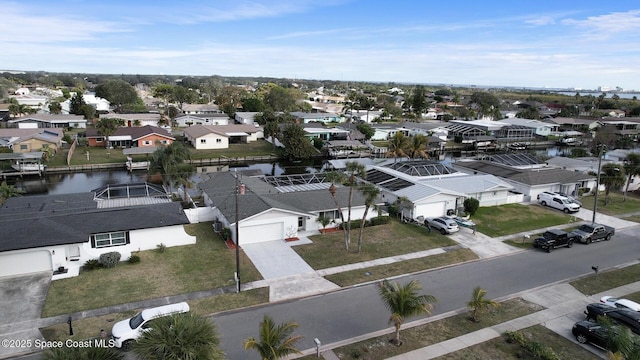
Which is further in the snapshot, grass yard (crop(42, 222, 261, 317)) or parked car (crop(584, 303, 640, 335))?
grass yard (crop(42, 222, 261, 317))

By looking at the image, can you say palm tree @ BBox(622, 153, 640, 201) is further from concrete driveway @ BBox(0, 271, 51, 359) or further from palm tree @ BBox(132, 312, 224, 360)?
concrete driveway @ BBox(0, 271, 51, 359)

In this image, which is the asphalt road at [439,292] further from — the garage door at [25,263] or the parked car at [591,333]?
the garage door at [25,263]

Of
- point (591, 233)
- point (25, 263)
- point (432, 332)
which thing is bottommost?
point (432, 332)

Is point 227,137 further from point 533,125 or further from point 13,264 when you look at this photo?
point 533,125

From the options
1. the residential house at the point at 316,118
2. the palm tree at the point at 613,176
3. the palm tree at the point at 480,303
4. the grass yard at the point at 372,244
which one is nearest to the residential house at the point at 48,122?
the residential house at the point at 316,118

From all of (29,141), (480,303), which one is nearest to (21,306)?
(480,303)

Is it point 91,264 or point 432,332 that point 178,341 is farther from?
point 91,264

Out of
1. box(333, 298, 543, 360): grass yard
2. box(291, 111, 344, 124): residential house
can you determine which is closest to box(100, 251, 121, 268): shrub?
box(333, 298, 543, 360): grass yard

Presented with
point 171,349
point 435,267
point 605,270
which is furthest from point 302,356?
point 605,270
